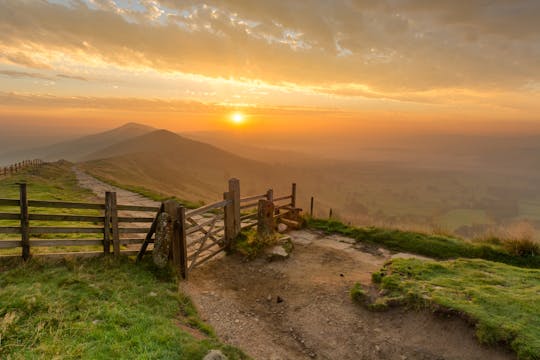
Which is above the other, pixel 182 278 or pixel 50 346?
pixel 50 346

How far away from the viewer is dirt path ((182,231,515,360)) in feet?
17.8

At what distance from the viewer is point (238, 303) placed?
716 cm

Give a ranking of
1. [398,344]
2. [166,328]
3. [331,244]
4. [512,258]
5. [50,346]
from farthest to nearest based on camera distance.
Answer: [331,244], [512,258], [398,344], [166,328], [50,346]

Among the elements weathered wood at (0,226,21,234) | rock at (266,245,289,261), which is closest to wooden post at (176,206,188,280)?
rock at (266,245,289,261)

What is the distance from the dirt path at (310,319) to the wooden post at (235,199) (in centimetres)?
143

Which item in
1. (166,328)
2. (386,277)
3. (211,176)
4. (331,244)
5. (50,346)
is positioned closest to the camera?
(50,346)

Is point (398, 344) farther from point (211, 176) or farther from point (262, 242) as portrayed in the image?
point (211, 176)

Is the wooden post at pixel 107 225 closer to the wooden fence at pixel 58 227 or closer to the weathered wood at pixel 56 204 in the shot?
the wooden fence at pixel 58 227

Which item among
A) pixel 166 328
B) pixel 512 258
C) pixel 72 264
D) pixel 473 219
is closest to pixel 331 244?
pixel 512 258

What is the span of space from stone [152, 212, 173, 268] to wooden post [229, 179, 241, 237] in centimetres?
311

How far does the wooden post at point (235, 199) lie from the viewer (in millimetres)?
10320

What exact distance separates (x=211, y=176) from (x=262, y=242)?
86659 millimetres

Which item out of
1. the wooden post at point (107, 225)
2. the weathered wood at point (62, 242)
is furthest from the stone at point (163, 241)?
the weathered wood at point (62, 242)

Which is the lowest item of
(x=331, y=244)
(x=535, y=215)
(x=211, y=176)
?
(x=535, y=215)
